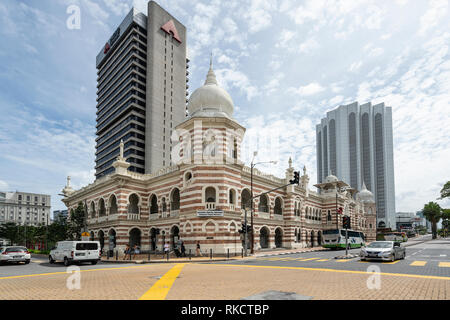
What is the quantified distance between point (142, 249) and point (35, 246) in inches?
1316

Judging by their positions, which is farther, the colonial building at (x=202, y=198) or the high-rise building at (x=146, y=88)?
the high-rise building at (x=146, y=88)

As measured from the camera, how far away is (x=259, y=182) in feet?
130

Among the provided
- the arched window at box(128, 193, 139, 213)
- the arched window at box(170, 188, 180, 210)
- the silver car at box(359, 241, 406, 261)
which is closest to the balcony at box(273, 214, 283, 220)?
the arched window at box(170, 188, 180, 210)

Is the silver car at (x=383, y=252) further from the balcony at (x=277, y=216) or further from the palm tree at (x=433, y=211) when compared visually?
the palm tree at (x=433, y=211)

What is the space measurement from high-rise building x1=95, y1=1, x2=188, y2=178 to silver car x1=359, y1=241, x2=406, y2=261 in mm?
67412

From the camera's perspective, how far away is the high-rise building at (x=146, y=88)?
8400 cm

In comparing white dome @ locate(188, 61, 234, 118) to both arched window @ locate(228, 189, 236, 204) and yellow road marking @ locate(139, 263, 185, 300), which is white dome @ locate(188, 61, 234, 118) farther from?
yellow road marking @ locate(139, 263, 185, 300)

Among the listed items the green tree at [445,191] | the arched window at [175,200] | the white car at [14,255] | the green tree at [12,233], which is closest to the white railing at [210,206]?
the arched window at [175,200]

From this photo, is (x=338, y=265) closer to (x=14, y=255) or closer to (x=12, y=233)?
(x=14, y=255)

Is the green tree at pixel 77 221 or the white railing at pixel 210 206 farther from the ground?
the white railing at pixel 210 206

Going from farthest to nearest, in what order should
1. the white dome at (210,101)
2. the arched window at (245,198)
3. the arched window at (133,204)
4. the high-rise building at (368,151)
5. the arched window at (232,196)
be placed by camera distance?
the high-rise building at (368,151), the arched window at (133,204), the arched window at (245,198), the white dome at (210,101), the arched window at (232,196)

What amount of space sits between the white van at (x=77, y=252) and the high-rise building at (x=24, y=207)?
397ft

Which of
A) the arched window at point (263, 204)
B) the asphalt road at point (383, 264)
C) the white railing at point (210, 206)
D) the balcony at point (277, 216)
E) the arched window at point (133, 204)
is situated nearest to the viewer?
the asphalt road at point (383, 264)

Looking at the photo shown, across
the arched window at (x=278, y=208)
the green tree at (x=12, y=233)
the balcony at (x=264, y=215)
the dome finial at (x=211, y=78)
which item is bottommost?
the green tree at (x=12, y=233)
